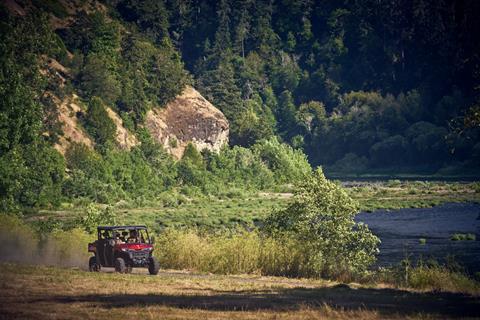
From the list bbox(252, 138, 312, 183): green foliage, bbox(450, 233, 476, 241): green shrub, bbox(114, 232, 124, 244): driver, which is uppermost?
bbox(252, 138, 312, 183): green foliage

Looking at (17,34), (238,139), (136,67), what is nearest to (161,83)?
(136,67)

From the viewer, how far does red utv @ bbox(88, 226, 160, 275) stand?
142 feet

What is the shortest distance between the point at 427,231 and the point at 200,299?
181 ft

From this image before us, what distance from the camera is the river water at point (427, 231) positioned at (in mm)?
65562

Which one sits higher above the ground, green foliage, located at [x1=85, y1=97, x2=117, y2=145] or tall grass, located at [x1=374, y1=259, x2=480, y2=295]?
green foliage, located at [x1=85, y1=97, x2=117, y2=145]

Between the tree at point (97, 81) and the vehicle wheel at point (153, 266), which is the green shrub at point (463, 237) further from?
the tree at point (97, 81)

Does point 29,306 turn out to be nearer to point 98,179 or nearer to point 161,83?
point 98,179

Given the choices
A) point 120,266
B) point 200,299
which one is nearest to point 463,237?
point 120,266

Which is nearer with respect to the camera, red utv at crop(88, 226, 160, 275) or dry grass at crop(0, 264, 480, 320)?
dry grass at crop(0, 264, 480, 320)

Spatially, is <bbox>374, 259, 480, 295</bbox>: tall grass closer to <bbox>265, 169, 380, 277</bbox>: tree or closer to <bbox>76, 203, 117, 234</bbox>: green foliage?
<bbox>265, 169, 380, 277</bbox>: tree

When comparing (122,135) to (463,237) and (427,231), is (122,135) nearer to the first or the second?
(427,231)

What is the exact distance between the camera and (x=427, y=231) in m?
85.2

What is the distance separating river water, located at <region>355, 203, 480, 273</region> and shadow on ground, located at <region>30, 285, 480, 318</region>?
20439mm

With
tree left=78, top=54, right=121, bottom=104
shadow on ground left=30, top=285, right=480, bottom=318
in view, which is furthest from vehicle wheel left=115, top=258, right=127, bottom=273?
tree left=78, top=54, right=121, bottom=104
